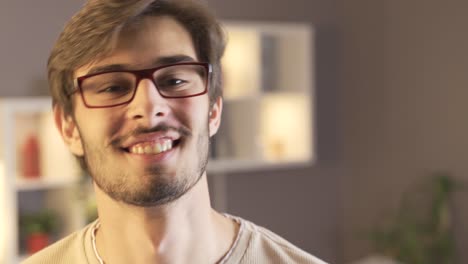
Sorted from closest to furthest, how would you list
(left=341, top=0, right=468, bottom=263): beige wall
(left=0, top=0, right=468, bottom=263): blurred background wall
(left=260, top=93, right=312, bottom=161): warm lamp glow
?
(left=0, top=0, right=468, bottom=263): blurred background wall → (left=341, top=0, right=468, bottom=263): beige wall → (left=260, top=93, right=312, bottom=161): warm lamp glow

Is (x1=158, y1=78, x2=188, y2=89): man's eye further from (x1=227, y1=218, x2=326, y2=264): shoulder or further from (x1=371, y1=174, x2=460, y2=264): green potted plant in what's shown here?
(x1=371, y1=174, x2=460, y2=264): green potted plant

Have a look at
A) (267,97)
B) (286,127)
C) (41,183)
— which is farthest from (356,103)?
(41,183)

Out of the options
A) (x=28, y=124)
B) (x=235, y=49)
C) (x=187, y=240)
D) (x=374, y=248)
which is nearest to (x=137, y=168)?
(x=187, y=240)

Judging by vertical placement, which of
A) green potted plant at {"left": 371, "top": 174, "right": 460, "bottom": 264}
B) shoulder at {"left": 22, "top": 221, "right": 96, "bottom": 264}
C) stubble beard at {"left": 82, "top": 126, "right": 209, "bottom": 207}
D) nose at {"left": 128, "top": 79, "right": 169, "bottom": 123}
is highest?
nose at {"left": 128, "top": 79, "right": 169, "bottom": 123}

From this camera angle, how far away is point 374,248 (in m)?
4.26

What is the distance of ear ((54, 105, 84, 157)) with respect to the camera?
1116 mm

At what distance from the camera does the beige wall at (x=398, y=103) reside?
368 cm

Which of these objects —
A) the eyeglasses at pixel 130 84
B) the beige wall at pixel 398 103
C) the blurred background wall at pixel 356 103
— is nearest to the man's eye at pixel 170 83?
the eyeglasses at pixel 130 84

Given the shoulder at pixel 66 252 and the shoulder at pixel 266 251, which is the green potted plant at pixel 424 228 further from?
the shoulder at pixel 66 252

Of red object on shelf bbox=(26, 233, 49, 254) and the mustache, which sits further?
red object on shelf bbox=(26, 233, 49, 254)

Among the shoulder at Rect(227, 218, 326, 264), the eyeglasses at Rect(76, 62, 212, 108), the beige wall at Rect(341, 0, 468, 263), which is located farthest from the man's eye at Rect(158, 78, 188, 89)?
the beige wall at Rect(341, 0, 468, 263)

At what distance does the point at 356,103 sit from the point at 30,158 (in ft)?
6.87

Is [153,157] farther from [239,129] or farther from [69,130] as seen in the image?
[239,129]

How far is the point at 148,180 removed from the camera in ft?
3.21
